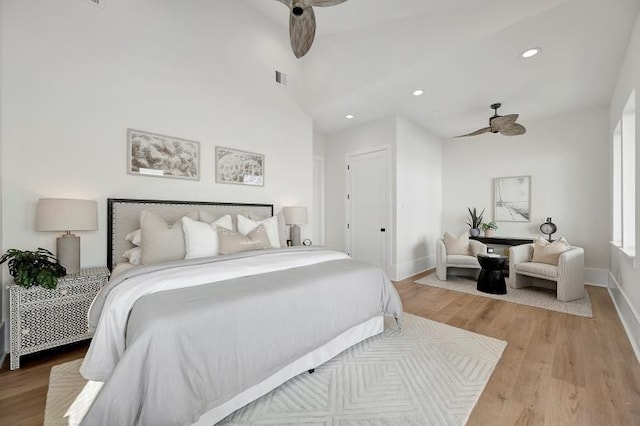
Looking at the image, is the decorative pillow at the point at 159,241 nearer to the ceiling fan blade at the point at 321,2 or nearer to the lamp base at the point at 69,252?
the lamp base at the point at 69,252

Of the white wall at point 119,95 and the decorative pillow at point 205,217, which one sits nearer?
the white wall at point 119,95

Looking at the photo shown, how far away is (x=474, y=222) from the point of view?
5191 millimetres

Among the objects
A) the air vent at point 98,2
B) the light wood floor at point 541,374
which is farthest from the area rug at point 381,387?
the air vent at point 98,2

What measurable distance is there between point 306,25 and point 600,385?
338cm

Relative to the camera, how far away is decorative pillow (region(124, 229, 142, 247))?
2559mm

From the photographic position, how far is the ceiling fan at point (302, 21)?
2088 millimetres

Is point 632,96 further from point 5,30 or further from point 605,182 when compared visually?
point 5,30

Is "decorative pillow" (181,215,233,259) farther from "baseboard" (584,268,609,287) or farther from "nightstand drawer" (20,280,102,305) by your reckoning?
"baseboard" (584,268,609,287)

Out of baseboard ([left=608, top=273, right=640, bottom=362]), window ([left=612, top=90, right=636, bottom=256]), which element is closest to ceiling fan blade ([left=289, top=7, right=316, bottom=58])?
window ([left=612, top=90, right=636, bottom=256])

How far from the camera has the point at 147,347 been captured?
1.16 metres

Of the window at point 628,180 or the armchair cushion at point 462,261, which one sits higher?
the window at point 628,180

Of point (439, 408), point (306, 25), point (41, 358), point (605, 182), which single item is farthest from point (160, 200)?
point (605, 182)

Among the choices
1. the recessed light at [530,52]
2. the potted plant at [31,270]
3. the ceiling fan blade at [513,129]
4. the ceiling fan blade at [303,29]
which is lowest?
the potted plant at [31,270]

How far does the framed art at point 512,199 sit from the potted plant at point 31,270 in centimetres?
621
